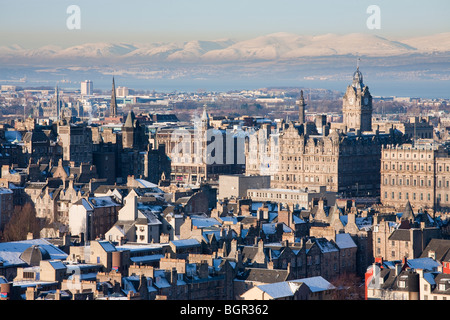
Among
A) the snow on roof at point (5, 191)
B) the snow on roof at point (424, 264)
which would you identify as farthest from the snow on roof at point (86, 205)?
the snow on roof at point (424, 264)

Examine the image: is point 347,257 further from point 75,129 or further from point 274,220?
point 75,129

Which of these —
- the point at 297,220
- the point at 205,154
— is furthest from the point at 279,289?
the point at 205,154

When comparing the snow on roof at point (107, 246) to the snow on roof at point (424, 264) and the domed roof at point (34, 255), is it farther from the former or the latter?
the snow on roof at point (424, 264)

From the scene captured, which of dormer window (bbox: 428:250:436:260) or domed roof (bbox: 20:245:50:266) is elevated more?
domed roof (bbox: 20:245:50:266)

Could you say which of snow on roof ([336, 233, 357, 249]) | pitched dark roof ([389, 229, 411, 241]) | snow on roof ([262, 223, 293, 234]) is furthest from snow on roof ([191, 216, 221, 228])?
pitched dark roof ([389, 229, 411, 241])

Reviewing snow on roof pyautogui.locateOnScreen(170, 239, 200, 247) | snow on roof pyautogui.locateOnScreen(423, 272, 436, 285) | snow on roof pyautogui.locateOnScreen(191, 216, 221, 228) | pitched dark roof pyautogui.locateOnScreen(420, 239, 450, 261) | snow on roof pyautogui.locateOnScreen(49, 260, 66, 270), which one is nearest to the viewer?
snow on roof pyautogui.locateOnScreen(423, 272, 436, 285)

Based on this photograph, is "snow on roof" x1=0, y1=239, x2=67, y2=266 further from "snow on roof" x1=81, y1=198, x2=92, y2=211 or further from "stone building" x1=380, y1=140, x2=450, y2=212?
"stone building" x1=380, y1=140, x2=450, y2=212
